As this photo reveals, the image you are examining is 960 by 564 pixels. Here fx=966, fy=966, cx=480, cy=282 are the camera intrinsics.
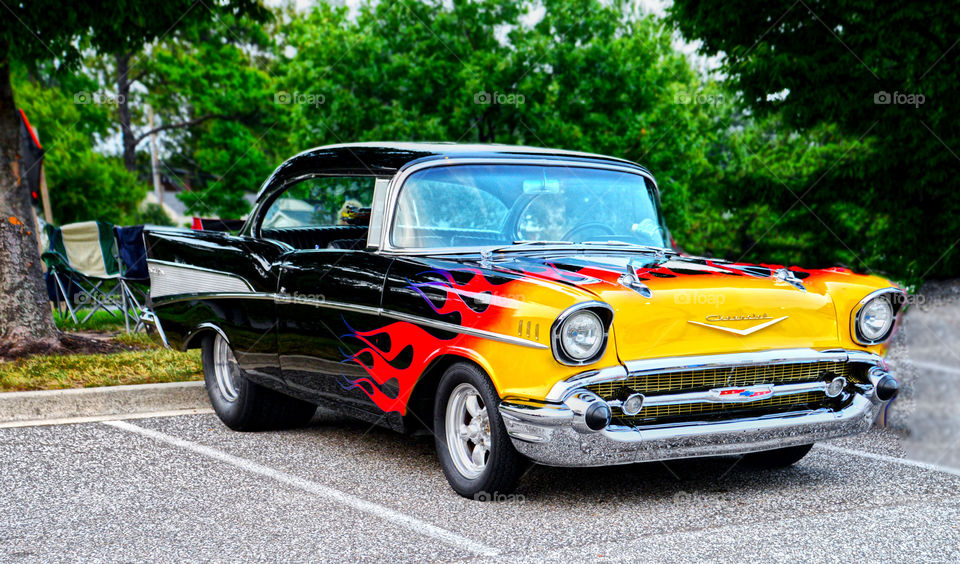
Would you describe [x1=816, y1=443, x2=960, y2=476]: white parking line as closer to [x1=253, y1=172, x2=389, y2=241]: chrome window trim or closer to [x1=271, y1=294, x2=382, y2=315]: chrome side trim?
[x1=271, y1=294, x2=382, y2=315]: chrome side trim

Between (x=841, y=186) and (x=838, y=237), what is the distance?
1168 mm

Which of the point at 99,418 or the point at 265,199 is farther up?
the point at 265,199

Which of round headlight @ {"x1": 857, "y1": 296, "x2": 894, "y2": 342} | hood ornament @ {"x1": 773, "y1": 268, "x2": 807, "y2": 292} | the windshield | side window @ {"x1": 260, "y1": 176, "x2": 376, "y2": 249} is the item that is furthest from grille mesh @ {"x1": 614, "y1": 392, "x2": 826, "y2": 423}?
side window @ {"x1": 260, "y1": 176, "x2": 376, "y2": 249}

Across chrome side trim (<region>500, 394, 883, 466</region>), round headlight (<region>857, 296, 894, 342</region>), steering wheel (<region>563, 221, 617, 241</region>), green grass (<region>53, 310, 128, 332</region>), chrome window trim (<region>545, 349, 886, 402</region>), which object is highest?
steering wheel (<region>563, 221, 617, 241</region>)

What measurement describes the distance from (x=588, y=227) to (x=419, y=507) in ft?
6.31

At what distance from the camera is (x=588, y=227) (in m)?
5.53

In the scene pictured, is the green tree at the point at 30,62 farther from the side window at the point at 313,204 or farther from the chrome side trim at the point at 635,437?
the chrome side trim at the point at 635,437

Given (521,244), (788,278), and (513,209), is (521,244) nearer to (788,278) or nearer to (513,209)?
(513,209)

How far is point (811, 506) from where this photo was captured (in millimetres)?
4559

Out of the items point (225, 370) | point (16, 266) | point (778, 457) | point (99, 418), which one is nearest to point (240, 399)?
point (225, 370)

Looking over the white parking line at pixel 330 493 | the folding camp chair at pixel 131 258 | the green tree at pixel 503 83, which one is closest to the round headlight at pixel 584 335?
the white parking line at pixel 330 493

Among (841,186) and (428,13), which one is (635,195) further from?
(428,13)

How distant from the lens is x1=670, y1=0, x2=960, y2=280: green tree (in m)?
10.4

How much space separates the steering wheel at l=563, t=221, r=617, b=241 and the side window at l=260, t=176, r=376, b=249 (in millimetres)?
1139
